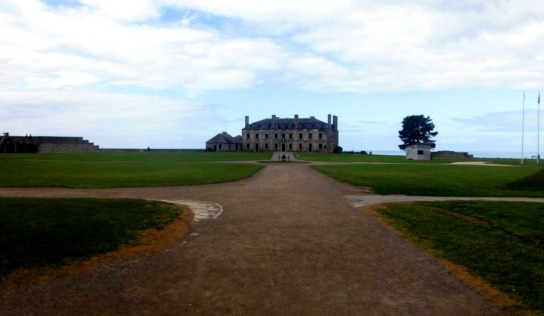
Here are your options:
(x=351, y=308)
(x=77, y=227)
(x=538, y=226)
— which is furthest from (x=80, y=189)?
(x=538, y=226)

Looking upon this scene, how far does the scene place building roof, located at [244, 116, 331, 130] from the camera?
111375 millimetres

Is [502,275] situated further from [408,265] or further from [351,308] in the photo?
[351,308]

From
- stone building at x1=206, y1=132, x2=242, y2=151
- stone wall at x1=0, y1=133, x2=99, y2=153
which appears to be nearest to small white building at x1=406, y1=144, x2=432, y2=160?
stone building at x1=206, y1=132, x2=242, y2=151

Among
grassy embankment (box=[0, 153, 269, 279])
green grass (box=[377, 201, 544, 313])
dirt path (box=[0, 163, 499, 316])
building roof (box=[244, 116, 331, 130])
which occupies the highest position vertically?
building roof (box=[244, 116, 331, 130])

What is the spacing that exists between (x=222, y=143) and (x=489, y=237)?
103 metres

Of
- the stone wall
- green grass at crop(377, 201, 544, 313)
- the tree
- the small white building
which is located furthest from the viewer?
the tree

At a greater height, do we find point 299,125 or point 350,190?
point 299,125

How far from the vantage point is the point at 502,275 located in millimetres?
8117

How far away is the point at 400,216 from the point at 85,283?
10846 millimetres

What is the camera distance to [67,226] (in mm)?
10953

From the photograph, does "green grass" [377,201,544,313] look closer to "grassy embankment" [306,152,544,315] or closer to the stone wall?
"grassy embankment" [306,152,544,315]

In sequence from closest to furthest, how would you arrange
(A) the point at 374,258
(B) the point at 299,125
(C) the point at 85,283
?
(C) the point at 85,283 → (A) the point at 374,258 → (B) the point at 299,125

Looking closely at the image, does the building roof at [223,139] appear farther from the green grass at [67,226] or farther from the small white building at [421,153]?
the green grass at [67,226]

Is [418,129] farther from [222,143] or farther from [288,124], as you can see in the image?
[222,143]
